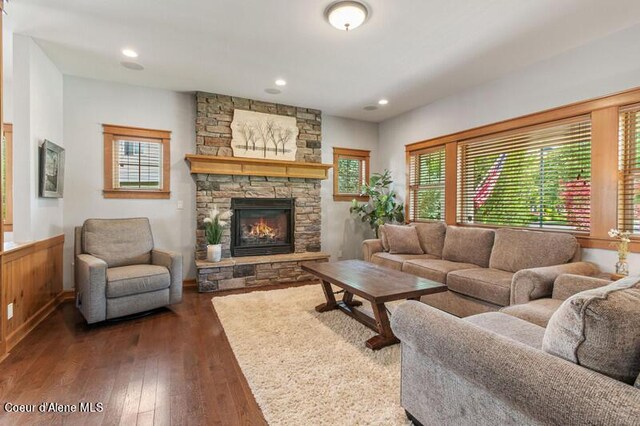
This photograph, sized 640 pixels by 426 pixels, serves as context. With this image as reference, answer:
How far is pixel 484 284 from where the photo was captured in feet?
9.33

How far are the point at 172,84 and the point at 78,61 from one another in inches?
38.9

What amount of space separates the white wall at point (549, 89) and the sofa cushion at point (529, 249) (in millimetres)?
303

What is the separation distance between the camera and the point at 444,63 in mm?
3414

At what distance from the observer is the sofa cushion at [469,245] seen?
3.57m

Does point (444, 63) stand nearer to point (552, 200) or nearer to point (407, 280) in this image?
point (552, 200)

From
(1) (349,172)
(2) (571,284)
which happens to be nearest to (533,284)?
(2) (571,284)

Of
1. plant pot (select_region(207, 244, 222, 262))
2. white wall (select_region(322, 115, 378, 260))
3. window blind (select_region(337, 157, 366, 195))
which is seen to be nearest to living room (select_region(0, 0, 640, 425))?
plant pot (select_region(207, 244, 222, 262))

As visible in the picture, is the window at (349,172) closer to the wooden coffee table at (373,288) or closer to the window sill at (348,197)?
the window sill at (348,197)

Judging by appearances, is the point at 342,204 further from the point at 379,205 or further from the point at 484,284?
the point at 484,284

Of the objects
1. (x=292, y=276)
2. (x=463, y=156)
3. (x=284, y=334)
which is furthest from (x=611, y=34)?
(x=292, y=276)

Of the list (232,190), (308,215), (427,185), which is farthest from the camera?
(308,215)

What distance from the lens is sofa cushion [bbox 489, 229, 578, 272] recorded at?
2.94 metres

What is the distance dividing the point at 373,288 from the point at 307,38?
2.35 meters

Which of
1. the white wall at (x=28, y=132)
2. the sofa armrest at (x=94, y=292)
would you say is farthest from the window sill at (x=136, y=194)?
the sofa armrest at (x=94, y=292)
